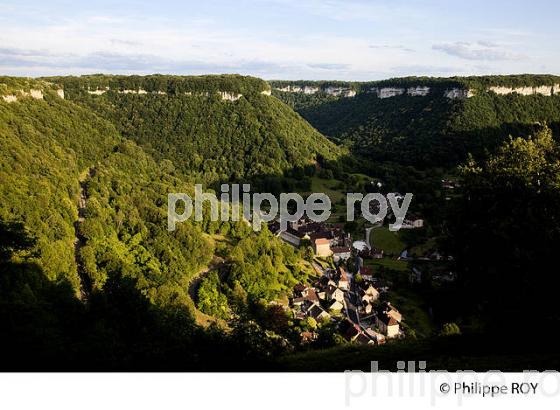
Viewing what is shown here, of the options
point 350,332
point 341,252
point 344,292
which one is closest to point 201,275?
point 344,292

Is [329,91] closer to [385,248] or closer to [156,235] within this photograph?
[385,248]

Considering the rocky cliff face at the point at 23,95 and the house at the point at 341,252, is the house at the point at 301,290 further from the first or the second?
the rocky cliff face at the point at 23,95

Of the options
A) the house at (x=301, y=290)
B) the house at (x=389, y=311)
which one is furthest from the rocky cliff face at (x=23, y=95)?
the house at (x=389, y=311)

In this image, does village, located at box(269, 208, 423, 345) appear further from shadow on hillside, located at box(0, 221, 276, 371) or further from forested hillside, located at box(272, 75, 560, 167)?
forested hillside, located at box(272, 75, 560, 167)

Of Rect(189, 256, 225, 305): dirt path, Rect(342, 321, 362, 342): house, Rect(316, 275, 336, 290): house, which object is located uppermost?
Rect(189, 256, 225, 305): dirt path

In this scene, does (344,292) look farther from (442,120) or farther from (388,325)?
(442,120)

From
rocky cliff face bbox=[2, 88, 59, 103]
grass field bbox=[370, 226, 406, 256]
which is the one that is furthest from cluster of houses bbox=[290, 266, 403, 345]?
rocky cliff face bbox=[2, 88, 59, 103]
